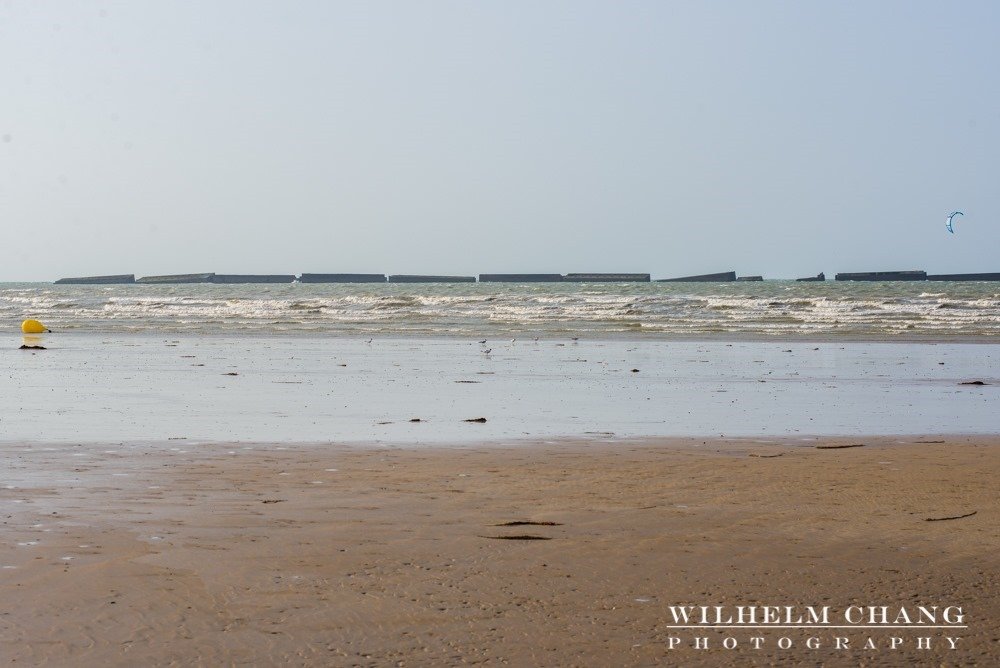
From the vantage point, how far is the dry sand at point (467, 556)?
3979 mm

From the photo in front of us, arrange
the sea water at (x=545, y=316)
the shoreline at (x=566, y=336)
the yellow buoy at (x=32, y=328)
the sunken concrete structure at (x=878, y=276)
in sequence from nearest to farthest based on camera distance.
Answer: the shoreline at (x=566, y=336) < the yellow buoy at (x=32, y=328) < the sea water at (x=545, y=316) < the sunken concrete structure at (x=878, y=276)

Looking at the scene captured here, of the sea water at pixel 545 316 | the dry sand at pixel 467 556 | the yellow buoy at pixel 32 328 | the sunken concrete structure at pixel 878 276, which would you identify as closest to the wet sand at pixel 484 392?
the dry sand at pixel 467 556

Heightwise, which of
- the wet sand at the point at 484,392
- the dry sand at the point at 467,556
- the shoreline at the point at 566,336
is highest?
the dry sand at the point at 467,556

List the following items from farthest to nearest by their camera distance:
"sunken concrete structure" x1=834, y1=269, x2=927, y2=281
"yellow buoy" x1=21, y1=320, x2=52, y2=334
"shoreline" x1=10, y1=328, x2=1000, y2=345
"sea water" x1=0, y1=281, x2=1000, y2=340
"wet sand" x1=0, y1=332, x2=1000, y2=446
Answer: "sunken concrete structure" x1=834, y1=269, x2=927, y2=281
"sea water" x1=0, y1=281, x2=1000, y2=340
"yellow buoy" x1=21, y1=320, x2=52, y2=334
"shoreline" x1=10, y1=328, x2=1000, y2=345
"wet sand" x1=0, y1=332, x2=1000, y2=446

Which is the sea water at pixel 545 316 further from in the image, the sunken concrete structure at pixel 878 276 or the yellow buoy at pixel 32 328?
the sunken concrete structure at pixel 878 276

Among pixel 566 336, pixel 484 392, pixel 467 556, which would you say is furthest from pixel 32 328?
pixel 467 556

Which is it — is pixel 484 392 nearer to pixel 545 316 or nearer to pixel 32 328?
pixel 32 328

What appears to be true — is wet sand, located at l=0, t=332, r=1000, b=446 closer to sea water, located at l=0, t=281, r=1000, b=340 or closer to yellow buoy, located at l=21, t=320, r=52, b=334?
sea water, located at l=0, t=281, r=1000, b=340

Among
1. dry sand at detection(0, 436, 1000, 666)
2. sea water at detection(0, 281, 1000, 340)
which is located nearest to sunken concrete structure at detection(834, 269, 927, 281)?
sea water at detection(0, 281, 1000, 340)

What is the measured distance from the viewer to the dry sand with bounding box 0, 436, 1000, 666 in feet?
13.1

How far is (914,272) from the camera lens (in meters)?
119

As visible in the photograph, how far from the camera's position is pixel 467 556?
5.14 m

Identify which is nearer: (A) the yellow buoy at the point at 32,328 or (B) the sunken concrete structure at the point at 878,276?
(A) the yellow buoy at the point at 32,328

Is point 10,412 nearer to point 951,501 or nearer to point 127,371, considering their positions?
point 127,371
